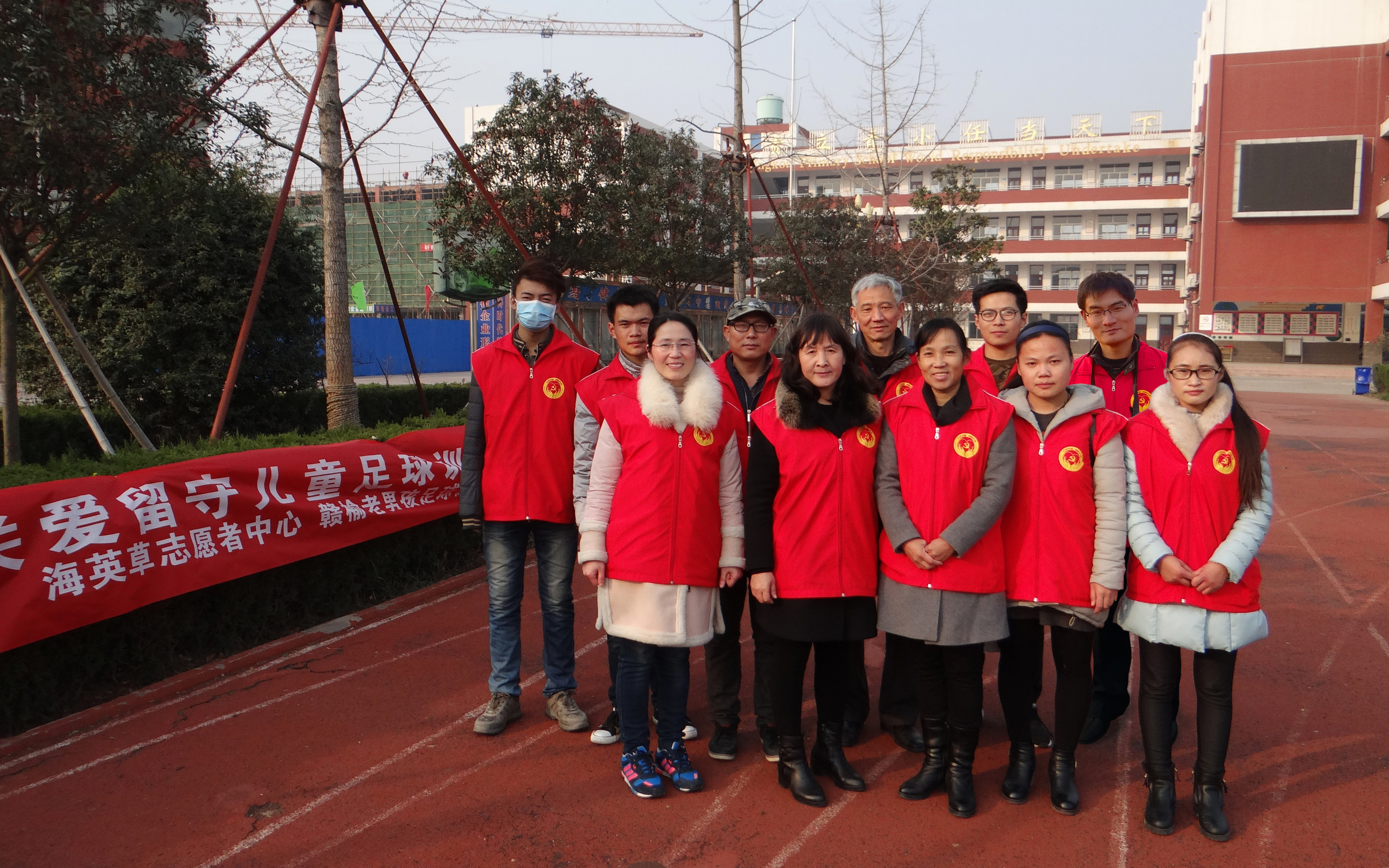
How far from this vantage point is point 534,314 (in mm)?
3625

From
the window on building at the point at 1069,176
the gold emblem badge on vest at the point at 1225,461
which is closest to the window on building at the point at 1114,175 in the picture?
the window on building at the point at 1069,176

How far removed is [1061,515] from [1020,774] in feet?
2.98

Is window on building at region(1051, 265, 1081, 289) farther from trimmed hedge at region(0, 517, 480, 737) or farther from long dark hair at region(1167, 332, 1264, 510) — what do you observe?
long dark hair at region(1167, 332, 1264, 510)

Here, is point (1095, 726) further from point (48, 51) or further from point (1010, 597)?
point (48, 51)

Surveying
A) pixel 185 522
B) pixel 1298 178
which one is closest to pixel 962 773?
pixel 185 522

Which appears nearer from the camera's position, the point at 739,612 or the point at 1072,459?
the point at 1072,459

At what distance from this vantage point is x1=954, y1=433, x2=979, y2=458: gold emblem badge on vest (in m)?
2.93

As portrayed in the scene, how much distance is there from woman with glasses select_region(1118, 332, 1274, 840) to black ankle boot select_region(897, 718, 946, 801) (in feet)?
2.11

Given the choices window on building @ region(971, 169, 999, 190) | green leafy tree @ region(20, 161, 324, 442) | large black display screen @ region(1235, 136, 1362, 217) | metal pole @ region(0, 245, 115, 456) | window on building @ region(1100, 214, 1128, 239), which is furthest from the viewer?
window on building @ region(971, 169, 999, 190)

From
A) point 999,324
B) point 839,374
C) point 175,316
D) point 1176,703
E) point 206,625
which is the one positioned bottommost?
point 206,625

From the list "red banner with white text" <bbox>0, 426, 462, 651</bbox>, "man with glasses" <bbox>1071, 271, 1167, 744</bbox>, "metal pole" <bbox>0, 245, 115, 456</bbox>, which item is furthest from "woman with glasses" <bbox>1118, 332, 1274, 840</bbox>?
"metal pole" <bbox>0, 245, 115, 456</bbox>

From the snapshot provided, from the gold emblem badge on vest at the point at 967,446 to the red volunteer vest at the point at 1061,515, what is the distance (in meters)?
0.15

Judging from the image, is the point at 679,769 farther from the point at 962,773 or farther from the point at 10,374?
the point at 10,374

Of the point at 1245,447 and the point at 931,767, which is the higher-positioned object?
the point at 1245,447
